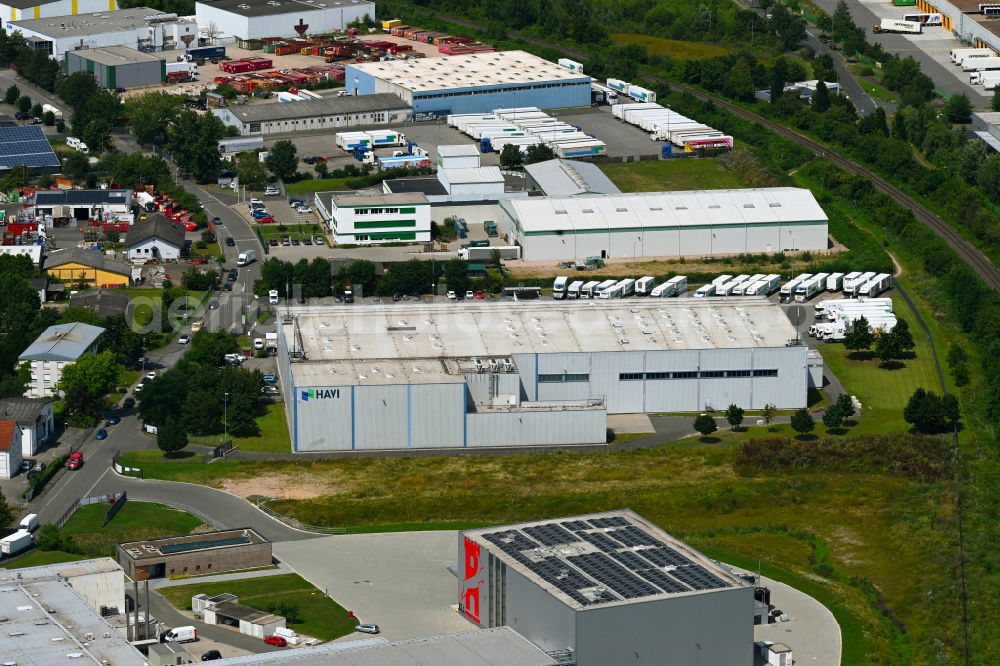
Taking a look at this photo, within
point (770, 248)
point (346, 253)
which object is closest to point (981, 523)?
point (770, 248)

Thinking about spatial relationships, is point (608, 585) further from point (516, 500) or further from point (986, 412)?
point (986, 412)

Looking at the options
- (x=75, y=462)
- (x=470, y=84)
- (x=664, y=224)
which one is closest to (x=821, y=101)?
(x=470, y=84)

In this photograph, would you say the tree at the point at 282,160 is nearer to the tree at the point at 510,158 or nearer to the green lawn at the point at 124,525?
the tree at the point at 510,158

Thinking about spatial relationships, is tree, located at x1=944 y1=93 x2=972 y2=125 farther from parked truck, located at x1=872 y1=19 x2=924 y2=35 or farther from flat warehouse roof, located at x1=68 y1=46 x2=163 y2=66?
flat warehouse roof, located at x1=68 y1=46 x2=163 y2=66

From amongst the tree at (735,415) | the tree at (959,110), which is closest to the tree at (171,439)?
the tree at (735,415)

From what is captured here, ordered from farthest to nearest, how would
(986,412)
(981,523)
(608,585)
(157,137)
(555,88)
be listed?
1. (555,88)
2. (157,137)
3. (986,412)
4. (981,523)
5. (608,585)

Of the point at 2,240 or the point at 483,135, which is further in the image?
the point at 483,135

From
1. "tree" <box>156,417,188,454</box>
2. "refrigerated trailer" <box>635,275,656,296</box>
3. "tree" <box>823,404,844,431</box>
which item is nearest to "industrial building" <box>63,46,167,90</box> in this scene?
"refrigerated trailer" <box>635,275,656,296</box>
